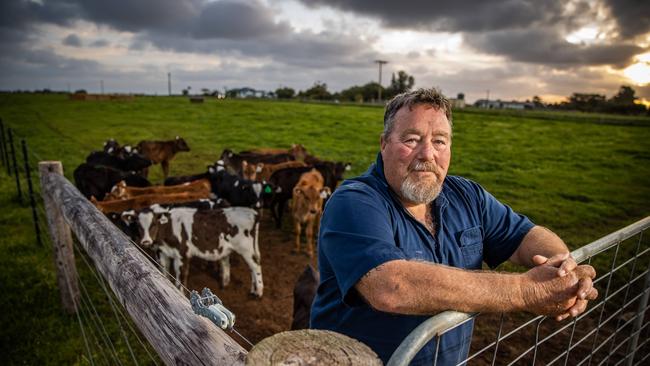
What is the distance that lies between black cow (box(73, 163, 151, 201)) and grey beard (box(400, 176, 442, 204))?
856 centimetres

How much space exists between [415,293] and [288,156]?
12039 millimetres

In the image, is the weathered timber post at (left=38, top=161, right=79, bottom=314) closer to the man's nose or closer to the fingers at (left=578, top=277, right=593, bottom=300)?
the man's nose

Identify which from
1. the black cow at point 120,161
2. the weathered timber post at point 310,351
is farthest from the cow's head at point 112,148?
the weathered timber post at point 310,351

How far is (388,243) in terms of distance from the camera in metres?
1.75

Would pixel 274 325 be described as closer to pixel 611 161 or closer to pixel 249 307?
pixel 249 307

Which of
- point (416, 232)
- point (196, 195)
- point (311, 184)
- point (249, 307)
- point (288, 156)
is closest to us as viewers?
point (416, 232)

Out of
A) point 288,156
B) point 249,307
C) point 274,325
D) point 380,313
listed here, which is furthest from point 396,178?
point 288,156

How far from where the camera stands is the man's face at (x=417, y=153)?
86.2 inches

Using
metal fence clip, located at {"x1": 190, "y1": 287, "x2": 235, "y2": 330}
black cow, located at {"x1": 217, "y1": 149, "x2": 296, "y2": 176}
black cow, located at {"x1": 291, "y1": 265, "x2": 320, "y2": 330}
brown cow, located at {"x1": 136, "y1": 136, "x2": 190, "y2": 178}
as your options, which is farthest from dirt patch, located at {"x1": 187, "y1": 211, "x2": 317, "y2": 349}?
brown cow, located at {"x1": 136, "y1": 136, "x2": 190, "y2": 178}

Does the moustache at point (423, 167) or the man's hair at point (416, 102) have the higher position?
the man's hair at point (416, 102)

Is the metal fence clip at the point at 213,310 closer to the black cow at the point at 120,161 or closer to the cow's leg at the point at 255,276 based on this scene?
the cow's leg at the point at 255,276

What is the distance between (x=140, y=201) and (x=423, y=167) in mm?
6263

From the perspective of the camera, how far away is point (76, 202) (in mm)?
3266

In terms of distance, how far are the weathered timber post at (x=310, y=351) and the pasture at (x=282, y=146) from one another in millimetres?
4310
